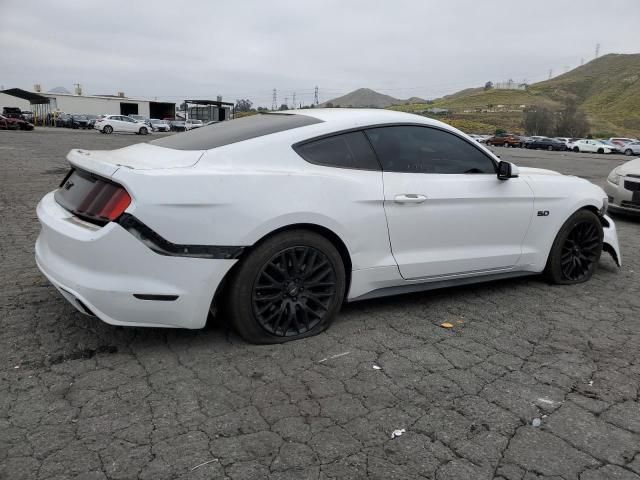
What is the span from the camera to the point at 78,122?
47.8 m

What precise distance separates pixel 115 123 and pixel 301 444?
4082 cm

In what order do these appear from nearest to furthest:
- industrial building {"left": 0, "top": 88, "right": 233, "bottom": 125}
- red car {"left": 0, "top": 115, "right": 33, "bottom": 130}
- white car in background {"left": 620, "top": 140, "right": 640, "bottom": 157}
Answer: red car {"left": 0, "top": 115, "right": 33, "bottom": 130}
white car in background {"left": 620, "top": 140, "right": 640, "bottom": 157}
industrial building {"left": 0, "top": 88, "right": 233, "bottom": 125}

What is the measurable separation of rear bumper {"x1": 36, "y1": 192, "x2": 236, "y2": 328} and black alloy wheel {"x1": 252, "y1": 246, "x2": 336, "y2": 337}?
28 centimetres

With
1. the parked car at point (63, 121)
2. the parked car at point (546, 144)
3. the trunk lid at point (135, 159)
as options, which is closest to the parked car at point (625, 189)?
the trunk lid at point (135, 159)

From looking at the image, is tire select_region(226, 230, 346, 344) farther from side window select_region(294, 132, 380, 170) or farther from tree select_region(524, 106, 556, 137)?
tree select_region(524, 106, 556, 137)

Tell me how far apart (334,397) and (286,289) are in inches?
30.1

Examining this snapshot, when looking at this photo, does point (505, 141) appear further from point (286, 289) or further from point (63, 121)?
point (286, 289)

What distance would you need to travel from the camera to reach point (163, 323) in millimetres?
2988

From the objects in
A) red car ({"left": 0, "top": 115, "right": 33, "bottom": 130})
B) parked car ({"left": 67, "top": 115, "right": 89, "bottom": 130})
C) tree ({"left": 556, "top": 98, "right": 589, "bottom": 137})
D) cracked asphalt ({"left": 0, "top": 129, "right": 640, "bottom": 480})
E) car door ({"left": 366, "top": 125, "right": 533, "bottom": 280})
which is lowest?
cracked asphalt ({"left": 0, "top": 129, "right": 640, "bottom": 480})

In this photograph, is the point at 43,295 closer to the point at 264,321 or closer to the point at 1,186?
the point at 264,321

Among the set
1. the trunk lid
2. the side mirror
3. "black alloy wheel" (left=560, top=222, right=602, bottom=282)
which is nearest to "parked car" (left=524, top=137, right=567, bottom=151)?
"black alloy wheel" (left=560, top=222, right=602, bottom=282)

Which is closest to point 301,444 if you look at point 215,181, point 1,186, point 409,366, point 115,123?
point 409,366

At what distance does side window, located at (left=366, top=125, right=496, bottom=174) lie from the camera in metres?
3.69

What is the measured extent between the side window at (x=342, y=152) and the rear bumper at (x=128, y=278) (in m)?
0.90
